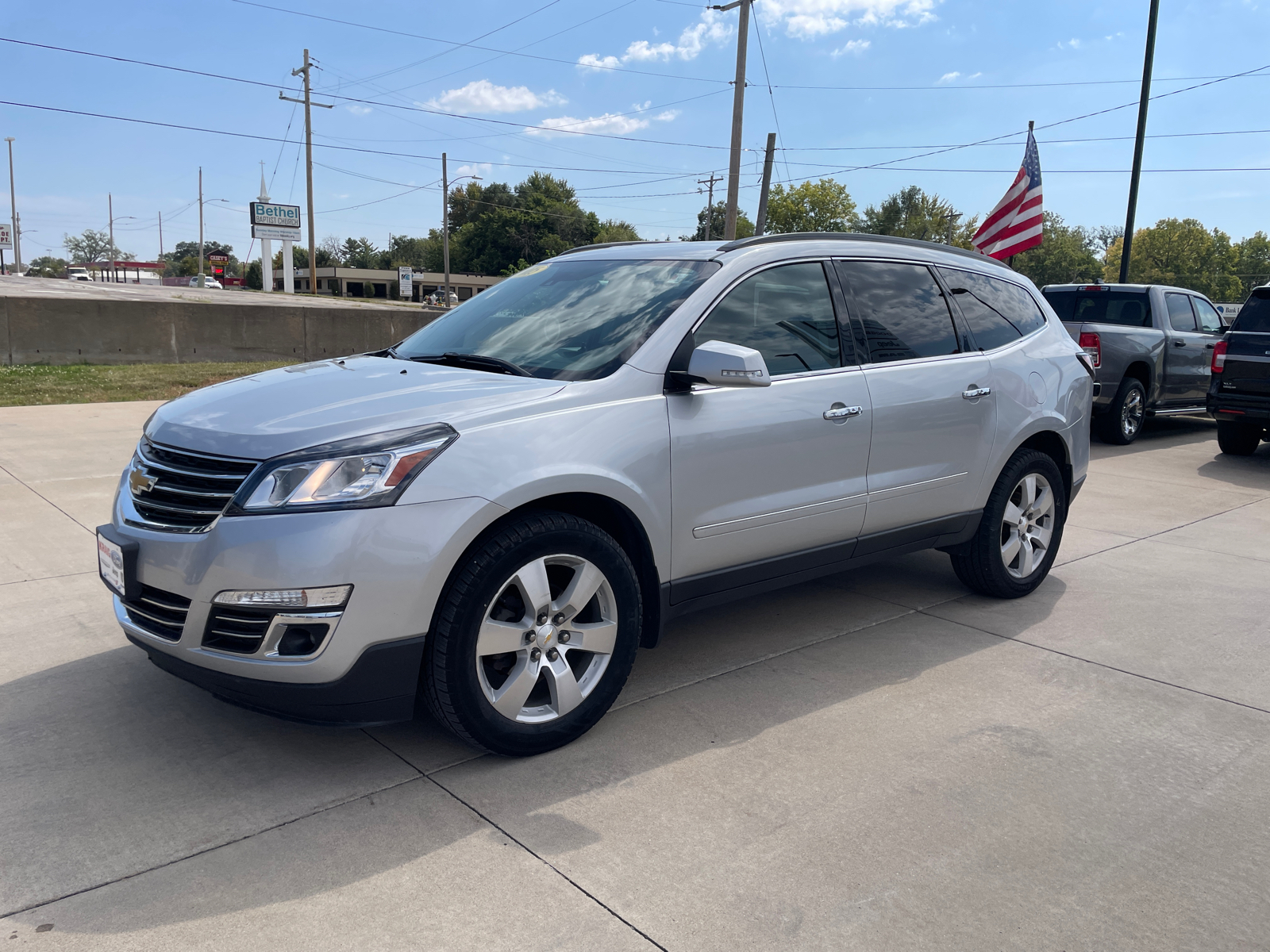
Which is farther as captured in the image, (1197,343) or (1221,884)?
(1197,343)

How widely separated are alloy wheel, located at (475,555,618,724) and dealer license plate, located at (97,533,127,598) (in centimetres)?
120

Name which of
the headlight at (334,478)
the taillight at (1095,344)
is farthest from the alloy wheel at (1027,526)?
the taillight at (1095,344)

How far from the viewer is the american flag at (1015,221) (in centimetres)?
1349

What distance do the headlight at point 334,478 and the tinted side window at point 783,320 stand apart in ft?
4.27

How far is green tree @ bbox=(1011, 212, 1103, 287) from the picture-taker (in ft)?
347

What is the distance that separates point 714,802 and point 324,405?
1796mm

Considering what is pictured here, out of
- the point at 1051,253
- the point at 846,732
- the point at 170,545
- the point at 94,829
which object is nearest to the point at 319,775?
the point at 94,829

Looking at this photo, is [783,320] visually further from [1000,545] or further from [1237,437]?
[1237,437]

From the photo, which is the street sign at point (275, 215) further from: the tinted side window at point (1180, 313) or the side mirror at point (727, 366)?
the side mirror at point (727, 366)

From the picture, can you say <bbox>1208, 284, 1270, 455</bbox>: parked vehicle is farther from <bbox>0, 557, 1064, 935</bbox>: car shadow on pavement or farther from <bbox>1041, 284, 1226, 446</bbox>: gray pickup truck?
<bbox>0, 557, 1064, 935</bbox>: car shadow on pavement

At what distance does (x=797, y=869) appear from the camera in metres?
2.67

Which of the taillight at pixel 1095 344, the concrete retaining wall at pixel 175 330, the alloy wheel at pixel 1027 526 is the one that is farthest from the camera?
the concrete retaining wall at pixel 175 330

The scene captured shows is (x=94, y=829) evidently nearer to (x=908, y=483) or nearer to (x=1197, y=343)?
(x=908, y=483)

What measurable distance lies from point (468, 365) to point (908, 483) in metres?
2.05
